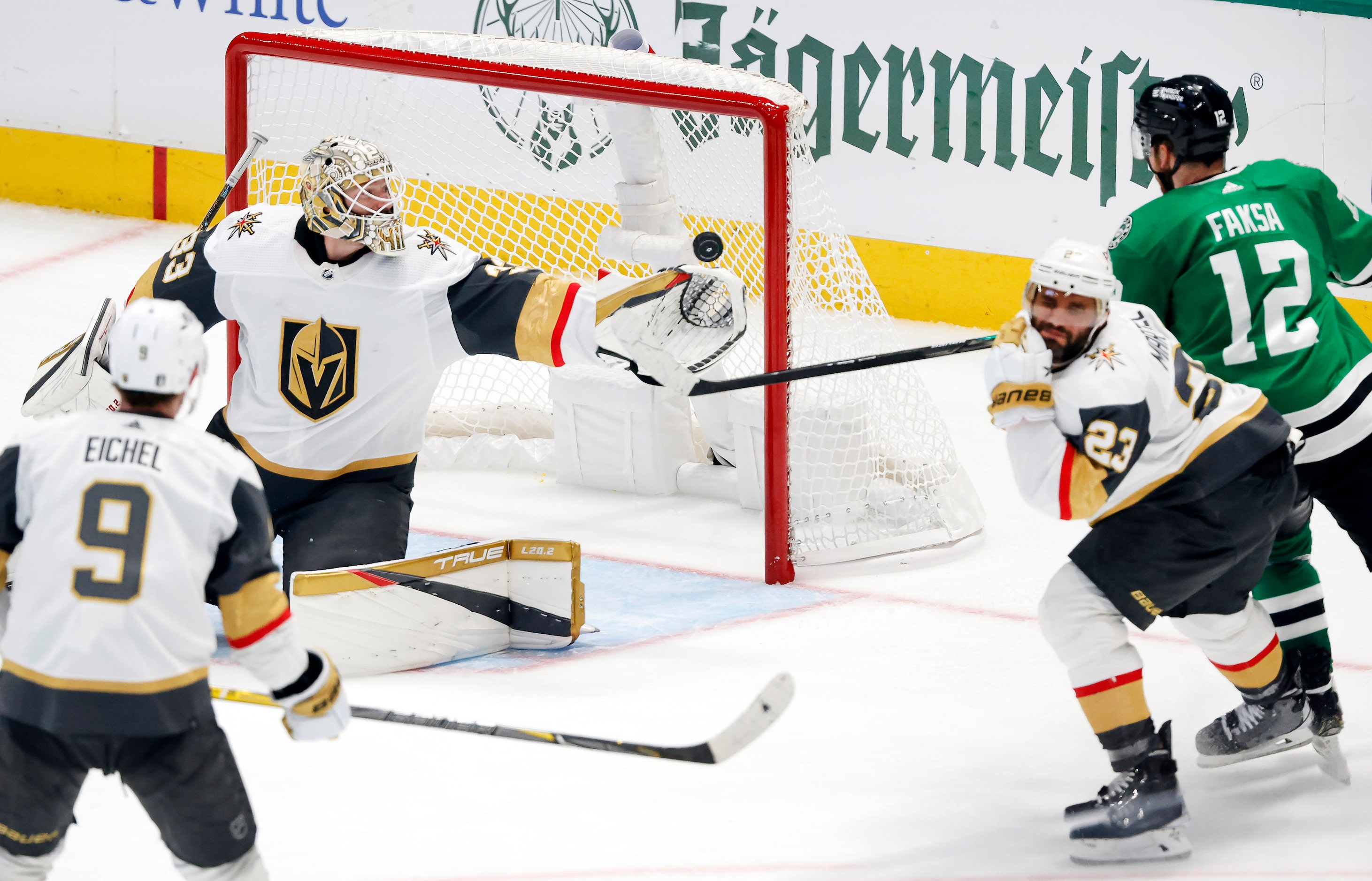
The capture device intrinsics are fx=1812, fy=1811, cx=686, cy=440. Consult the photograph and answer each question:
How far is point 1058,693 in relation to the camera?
3.60 metres

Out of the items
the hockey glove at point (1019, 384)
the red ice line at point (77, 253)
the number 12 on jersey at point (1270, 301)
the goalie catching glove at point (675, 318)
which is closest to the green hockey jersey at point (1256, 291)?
the number 12 on jersey at point (1270, 301)

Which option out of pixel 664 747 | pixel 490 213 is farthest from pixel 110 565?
pixel 490 213

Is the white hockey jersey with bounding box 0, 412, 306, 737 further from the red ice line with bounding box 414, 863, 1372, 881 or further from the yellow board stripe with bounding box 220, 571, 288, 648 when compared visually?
the red ice line with bounding box 414, 863, 1372, 881

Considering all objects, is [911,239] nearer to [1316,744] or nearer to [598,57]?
[598,57]

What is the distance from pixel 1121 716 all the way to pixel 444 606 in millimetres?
1470

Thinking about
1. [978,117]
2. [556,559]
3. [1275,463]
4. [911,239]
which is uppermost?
[978,117]

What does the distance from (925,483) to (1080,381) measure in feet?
6.31

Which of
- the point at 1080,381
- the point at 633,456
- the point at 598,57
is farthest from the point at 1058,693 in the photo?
the point at 598,57

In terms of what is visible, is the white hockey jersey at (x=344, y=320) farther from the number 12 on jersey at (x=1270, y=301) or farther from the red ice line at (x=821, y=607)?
the number 12 on jersey at (x=1270, y=301)

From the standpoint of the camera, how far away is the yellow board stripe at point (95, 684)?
7.16 feet

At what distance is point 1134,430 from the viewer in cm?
265

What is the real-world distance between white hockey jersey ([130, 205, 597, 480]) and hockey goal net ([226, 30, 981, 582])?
67 cm

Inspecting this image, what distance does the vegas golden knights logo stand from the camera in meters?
3.72

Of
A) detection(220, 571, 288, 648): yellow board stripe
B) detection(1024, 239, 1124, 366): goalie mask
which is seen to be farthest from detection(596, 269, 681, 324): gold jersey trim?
detection(220, 571, 288, 648): yellow board stripe
